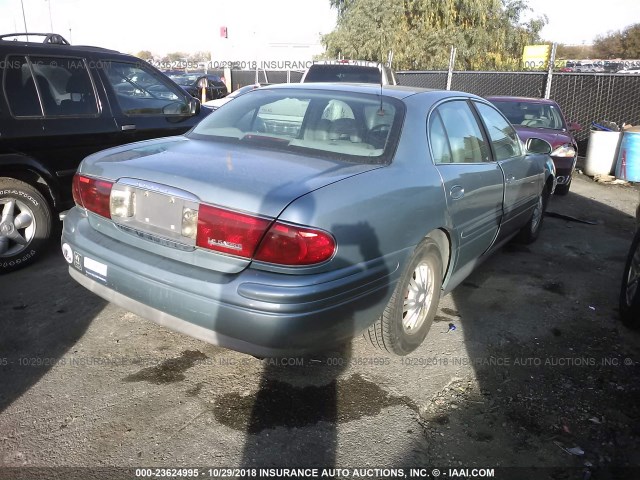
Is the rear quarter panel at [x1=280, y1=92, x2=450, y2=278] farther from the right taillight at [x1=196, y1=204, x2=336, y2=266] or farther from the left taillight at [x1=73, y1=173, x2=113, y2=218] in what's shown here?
the left taillight at [x1=73, y1=173, x2=113, y2=218]

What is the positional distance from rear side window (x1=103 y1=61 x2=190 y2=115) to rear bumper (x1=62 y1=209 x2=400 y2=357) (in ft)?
9.22

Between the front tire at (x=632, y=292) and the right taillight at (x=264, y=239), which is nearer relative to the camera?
the right taillight at (x=264, y=239)

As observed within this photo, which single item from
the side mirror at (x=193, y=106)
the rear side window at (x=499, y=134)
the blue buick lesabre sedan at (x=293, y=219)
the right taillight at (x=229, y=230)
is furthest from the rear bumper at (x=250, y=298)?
the side mirror at (x=193, y=106)

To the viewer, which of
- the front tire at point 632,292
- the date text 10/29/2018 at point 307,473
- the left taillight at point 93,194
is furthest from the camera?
the front tire at point 632,292

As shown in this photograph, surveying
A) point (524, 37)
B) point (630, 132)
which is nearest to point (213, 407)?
point (630, 132)

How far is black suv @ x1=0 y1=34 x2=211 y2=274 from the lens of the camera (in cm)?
432

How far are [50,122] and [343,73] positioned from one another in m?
6.61

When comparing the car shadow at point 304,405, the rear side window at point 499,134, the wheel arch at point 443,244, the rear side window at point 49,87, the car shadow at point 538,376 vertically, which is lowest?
the car shadow at point 538,376

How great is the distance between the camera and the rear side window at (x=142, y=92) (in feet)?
16.9

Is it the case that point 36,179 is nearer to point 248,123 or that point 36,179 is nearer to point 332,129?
point 248,123

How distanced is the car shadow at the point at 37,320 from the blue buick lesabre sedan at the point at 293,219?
0.61 metres

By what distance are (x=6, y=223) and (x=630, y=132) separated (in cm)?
1014

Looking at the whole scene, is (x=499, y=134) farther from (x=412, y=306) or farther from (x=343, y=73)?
(x=343, y=73)

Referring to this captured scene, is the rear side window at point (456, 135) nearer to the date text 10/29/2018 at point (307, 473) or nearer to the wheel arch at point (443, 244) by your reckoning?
the wheel arch at point (443, 244)
